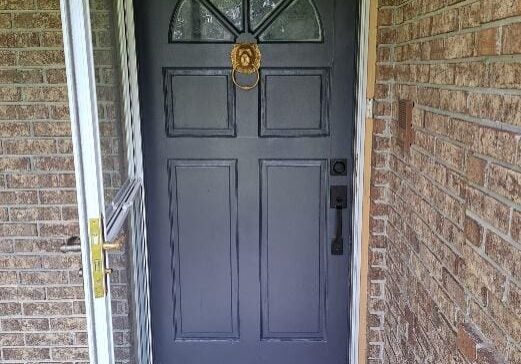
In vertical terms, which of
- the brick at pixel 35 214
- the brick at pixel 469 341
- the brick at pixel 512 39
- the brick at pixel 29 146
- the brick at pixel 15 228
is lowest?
the brick at pixel 469 341

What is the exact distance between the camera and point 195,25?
2408mm

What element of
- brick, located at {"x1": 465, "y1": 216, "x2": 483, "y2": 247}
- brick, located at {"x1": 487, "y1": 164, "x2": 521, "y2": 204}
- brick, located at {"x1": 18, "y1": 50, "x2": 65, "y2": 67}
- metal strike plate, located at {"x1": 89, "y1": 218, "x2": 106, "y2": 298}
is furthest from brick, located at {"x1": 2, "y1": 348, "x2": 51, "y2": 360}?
brick, located at {"x1": 487, "y1": 164, "x2": 521, "y2": 204}

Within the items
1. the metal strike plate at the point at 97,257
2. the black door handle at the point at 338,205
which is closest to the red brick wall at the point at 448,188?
the black door handle at the point at 338,205

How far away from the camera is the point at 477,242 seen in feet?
4.34

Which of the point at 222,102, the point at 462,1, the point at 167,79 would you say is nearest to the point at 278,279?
the point at 222,102

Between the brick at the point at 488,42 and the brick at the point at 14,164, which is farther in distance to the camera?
the brick at the point at 14,164

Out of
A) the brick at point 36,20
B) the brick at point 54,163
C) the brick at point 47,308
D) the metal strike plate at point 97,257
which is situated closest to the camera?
the metal strike plate at point 97,257

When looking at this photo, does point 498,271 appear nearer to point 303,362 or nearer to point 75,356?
point 303,362

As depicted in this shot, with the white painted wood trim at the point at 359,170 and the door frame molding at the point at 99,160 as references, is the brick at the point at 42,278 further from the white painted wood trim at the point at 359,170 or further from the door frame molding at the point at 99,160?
the white painted wood trim at the point at 359,170

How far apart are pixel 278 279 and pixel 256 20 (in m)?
1.29

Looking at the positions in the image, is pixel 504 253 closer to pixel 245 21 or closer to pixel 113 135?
pixel 113 135

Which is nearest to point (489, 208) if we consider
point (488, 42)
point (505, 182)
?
point (505, 182)

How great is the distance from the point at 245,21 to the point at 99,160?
3.82 ft

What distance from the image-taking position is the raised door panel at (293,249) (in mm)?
2549
